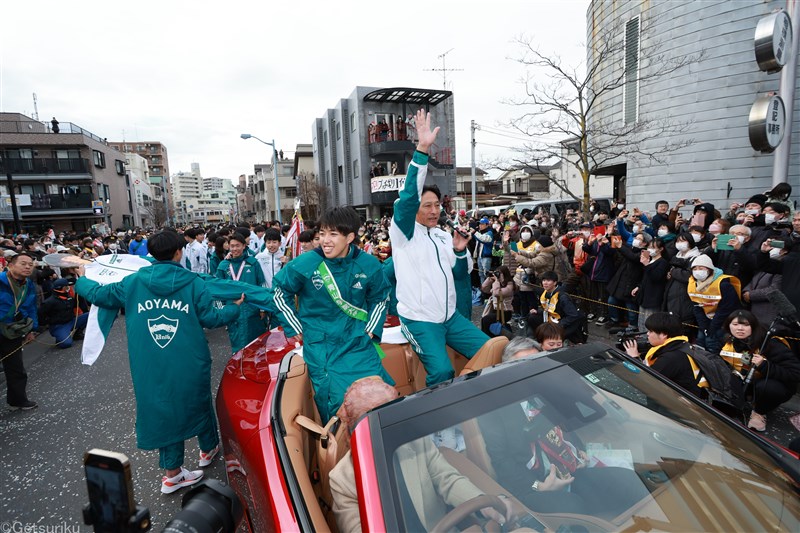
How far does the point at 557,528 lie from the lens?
1338mm

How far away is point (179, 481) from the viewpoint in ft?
Result: 11.0

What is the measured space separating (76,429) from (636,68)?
18.8m

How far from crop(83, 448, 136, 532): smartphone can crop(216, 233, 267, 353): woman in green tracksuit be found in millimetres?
4684

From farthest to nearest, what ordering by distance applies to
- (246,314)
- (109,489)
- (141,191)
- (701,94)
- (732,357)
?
(141,191) → (701,94) → (246,314) → (732,357) → (109,489)

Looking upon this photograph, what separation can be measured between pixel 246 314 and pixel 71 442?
215cm

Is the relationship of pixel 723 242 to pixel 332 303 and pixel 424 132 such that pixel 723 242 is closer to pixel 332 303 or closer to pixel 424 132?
pixel 424 132

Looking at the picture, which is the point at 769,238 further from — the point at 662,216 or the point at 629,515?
the point at 629,515

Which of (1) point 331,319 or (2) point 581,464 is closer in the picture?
(2) point 581,464

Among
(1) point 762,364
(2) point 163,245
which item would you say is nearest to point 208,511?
(2) point 163,245

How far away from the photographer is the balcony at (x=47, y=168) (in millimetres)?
36656

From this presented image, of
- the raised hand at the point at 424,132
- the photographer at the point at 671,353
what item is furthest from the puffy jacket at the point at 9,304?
the photographer at the point at 671,353

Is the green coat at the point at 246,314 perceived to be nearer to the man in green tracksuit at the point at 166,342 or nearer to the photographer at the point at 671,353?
the man in green tracksuit at the point at 166,342

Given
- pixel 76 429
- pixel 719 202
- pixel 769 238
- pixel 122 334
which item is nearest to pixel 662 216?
pixel 769 238

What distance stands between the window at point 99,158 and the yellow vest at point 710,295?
46874 millimetres
